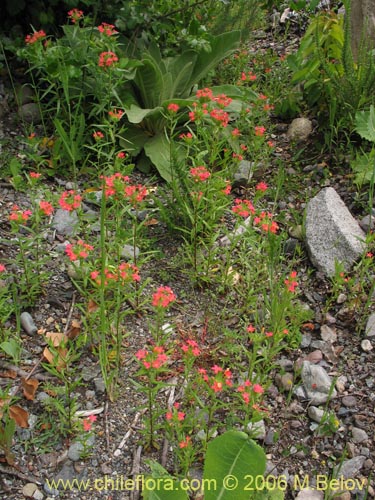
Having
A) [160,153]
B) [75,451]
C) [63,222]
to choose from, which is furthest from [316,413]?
[160,153]

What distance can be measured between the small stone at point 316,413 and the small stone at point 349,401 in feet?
0.40

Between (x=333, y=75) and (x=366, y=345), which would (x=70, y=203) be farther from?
(x=333, y=75)

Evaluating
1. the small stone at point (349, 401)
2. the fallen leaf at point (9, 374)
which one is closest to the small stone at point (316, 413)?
the small stone at point (349, 401)

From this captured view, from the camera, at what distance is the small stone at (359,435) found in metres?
2.44

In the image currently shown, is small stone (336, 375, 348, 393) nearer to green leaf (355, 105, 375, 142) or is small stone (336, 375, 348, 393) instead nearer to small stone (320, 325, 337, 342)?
small stone (320, 325, 337, 342)

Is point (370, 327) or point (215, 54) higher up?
point (215, 54)

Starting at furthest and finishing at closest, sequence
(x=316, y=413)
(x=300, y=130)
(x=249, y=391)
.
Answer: (x=300, y=130) < (x=316, y=413) < (x=249, y=391)

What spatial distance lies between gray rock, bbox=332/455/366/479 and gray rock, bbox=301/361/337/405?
27 centimetres

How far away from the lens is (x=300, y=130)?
4.04 meters

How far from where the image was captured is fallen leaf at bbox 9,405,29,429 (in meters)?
2.31

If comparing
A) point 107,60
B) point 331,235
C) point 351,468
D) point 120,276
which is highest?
point 107,60

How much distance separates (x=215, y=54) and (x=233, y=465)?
2866mm

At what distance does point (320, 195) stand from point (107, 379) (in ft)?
5.32

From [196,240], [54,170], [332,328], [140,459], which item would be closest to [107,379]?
[140,459]
